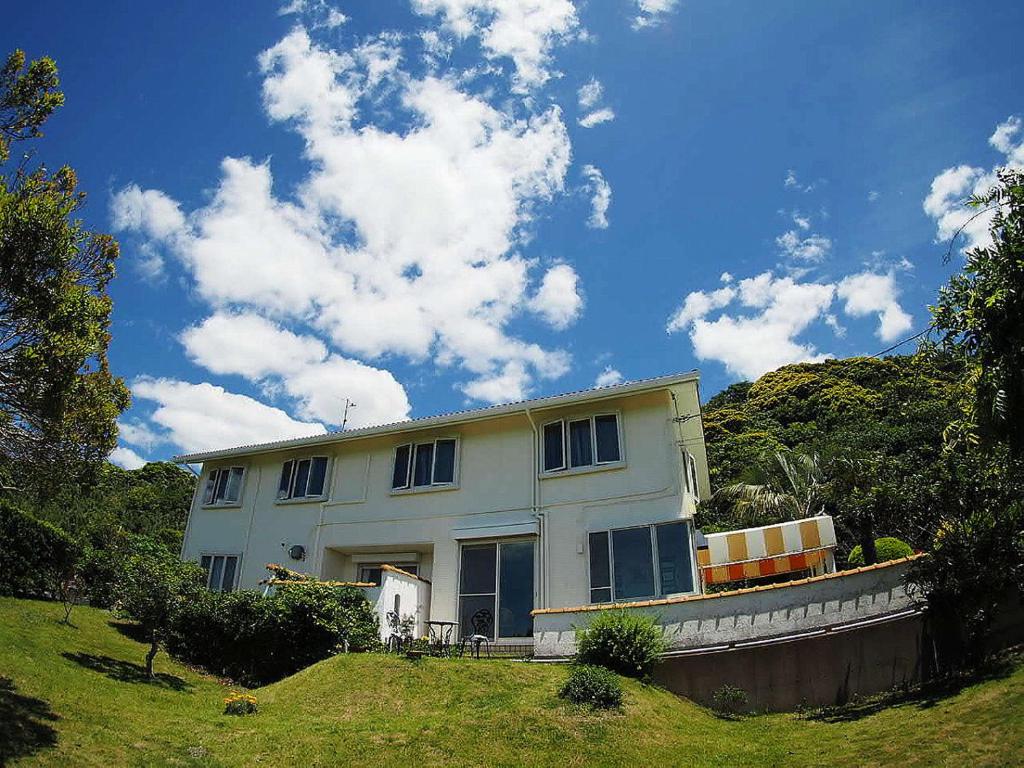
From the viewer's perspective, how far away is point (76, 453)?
1438cm

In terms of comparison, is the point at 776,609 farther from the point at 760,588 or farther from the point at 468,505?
the point at 468,505

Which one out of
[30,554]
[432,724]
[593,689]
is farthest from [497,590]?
[30,554]

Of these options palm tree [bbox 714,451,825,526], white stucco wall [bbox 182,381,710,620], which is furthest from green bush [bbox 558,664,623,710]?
palm tree [bbox 714,451,825,526]

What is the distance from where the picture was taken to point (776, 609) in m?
12.4

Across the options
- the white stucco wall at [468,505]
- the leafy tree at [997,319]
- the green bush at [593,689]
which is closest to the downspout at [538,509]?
the white stucco wall at [468,505]

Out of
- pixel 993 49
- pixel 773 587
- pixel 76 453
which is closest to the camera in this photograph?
A: pixel 993 49

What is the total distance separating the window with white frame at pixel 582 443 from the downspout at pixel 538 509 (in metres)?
0.23

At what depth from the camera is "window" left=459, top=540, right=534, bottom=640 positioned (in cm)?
1714

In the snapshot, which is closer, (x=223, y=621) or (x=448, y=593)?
(x=223, y=621)

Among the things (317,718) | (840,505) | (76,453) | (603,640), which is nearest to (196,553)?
(76,453)

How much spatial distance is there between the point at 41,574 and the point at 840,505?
25.4 m

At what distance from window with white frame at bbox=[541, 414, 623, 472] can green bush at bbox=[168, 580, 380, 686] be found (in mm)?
6195

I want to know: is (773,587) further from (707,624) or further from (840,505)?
(840,505)

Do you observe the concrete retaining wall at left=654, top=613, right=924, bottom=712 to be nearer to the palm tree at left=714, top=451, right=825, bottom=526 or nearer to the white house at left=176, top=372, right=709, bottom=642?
the white house at left=176, top=372, right=709, bottom=642
